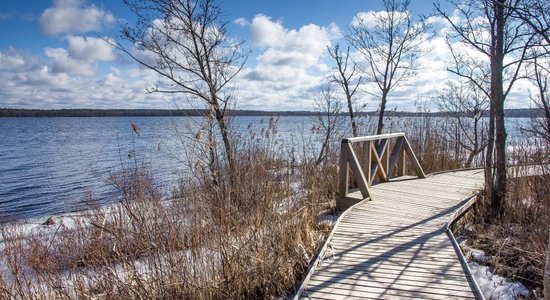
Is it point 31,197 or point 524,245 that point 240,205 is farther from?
point 31,197

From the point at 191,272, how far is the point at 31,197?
1114 cm

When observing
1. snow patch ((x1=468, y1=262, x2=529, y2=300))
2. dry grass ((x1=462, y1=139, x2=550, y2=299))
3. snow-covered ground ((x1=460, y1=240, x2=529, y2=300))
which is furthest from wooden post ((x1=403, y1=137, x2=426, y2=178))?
snow patch ((x1=468, y1=262, x2=529, y2=300))

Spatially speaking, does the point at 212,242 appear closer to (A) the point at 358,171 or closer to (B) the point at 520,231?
(A) the point at 358,171

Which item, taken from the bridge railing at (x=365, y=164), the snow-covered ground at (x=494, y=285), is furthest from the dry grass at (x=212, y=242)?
the bridge railing at (x=365, y=164)

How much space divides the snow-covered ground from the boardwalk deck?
0.39 m

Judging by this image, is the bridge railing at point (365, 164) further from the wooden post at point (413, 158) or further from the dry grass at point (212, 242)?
the dry grass at point (212, 242)

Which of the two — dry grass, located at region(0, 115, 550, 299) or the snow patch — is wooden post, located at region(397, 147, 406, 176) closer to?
dry grass, located at region(0, 115, 550, 299)

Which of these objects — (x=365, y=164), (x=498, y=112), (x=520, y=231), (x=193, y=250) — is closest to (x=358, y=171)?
(x=365, y=164)

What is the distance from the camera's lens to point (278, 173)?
602 cm

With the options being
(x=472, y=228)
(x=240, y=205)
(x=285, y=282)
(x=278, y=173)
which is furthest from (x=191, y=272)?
(x=472, y=228)

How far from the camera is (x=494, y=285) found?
3.80 m

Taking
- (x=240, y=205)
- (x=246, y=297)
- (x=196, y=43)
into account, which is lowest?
(x=246, y=297)

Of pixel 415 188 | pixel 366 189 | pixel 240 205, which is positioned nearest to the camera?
pixel 240 205

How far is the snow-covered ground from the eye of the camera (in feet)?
12.2
